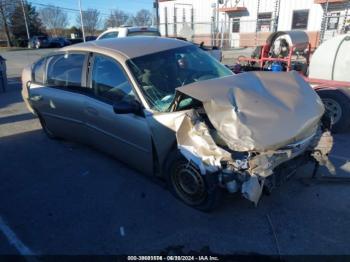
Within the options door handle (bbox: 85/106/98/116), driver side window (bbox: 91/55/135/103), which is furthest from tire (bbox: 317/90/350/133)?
door handle (bbox: 85/106/98/116)

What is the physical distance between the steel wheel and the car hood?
0.51 metres

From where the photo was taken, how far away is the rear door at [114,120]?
3398mm

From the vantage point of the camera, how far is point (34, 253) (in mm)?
2752

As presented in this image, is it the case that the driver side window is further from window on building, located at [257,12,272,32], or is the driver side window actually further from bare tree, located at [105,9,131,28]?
bare tree, located at [105,9,131,28]

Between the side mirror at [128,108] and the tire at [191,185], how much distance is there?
65 cm

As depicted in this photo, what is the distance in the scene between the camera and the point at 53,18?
59062 mm

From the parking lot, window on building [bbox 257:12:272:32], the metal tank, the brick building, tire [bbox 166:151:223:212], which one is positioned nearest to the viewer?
the parking lot

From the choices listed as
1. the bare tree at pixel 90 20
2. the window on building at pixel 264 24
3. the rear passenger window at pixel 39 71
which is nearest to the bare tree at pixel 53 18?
the bare tree at pixel 90 20

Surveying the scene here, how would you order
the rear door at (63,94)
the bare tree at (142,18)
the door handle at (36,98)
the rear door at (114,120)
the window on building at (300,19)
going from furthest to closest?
the bare tree at (142,18)
the window on building at (300,19)
the door handle at (36,98)
the rear door at (63,94)
the rear door at (114,120)

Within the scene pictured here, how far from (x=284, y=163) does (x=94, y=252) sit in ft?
6.61

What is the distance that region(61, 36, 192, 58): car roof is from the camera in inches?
148

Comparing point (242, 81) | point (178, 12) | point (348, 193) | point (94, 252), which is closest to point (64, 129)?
point (94, 252)

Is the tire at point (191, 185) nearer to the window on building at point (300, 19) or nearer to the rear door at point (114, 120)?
the rear door at point (114, 120)

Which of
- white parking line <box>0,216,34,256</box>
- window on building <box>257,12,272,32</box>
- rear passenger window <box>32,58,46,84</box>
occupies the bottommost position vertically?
white parking line <box>0,216,34,256</box>
